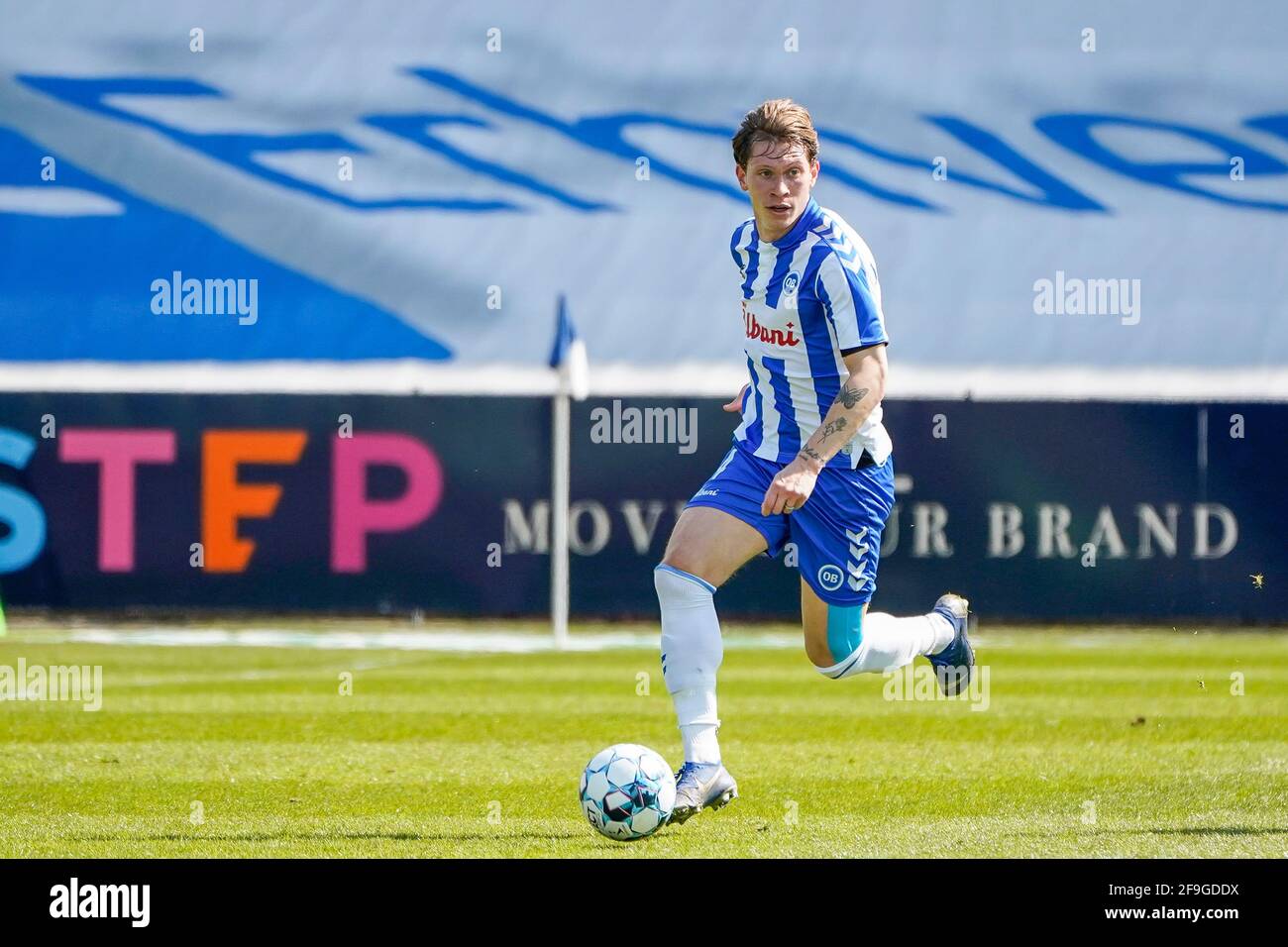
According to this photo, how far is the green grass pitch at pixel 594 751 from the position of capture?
617 centimetres

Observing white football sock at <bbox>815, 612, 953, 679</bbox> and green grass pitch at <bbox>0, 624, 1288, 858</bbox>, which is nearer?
green grass pitch at <bbox>0, 624, 1288, 858</bbox>

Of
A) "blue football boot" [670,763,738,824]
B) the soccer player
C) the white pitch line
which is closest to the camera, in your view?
"blue football boot" [670,763,738,824]

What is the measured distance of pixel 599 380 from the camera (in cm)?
2173

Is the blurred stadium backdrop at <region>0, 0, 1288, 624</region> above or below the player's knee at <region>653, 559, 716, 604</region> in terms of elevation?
above

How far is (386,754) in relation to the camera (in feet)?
28.2

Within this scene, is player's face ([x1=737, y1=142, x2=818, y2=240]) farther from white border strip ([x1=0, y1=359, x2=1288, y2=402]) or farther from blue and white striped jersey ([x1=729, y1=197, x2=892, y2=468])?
white border strip ([x1=0, y1=359, x2=1288, y2=402])

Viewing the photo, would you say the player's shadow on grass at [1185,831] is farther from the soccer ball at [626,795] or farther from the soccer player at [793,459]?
the soccer ball at [626,795]

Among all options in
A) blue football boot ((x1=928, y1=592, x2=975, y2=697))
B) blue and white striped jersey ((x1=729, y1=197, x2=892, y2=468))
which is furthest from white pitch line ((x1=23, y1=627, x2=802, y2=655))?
blue and white striped jersey ((x1=729, y1=197, x2=892, y2=468))

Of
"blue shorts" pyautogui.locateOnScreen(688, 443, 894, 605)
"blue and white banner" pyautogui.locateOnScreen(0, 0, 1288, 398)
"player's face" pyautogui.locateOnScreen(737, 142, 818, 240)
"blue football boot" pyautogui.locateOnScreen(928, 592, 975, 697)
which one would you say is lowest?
"blue football boot" pyautogui.locateOnScreen(928, 592, 975, 697)

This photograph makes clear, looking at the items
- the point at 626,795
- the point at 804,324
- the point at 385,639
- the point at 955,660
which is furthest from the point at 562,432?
the point at 626,795

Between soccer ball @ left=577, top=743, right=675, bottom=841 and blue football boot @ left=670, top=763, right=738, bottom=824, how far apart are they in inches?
2.5

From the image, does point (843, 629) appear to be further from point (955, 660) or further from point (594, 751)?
point (594, 751)

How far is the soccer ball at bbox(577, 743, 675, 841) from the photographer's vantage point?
234 inches

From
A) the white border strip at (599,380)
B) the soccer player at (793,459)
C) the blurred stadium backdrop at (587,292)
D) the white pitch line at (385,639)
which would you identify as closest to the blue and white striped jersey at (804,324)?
the soccer player at (793,459)
